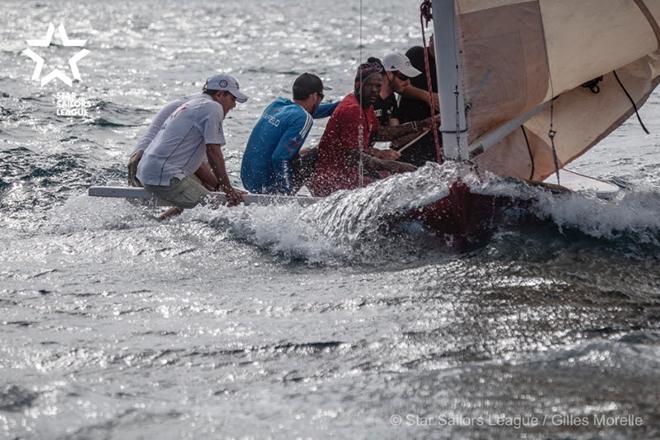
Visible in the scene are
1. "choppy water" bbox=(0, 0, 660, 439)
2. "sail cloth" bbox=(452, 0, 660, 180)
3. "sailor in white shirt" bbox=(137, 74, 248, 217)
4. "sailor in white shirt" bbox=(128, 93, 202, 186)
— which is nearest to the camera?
"choppy water" bbox=(0, 0, 660, 439)

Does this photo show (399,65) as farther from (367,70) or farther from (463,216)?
(463,216)

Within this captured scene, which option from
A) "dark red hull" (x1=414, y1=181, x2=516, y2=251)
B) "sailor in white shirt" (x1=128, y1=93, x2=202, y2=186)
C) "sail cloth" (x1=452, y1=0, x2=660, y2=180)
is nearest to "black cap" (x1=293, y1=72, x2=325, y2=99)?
"sailor in white shirt" (x1=128, y1=93, x2=202, y2=186)

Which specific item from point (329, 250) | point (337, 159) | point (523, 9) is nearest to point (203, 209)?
point (337, 159)

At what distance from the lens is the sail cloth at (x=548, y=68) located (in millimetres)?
6002

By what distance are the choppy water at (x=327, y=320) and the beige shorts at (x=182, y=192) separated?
0.14 m

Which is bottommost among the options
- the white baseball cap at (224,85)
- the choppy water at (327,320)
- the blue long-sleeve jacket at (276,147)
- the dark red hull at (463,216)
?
the choppy water at (327,320)

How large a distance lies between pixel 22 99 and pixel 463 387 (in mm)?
12598

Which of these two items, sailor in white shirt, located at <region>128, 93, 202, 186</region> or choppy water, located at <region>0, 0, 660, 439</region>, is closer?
choppy water, located at <region>0, 0, 660, 439</region>

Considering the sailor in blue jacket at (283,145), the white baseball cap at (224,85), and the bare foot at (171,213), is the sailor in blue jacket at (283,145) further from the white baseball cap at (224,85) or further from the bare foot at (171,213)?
the bare foot at (171,213)

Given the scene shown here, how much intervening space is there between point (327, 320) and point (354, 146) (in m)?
2.38

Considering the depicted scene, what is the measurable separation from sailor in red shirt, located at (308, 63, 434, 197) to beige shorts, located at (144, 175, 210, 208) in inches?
32.1

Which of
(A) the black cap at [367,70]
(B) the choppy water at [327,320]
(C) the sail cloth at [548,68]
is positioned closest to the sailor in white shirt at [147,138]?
(B) the choppy water at [327,320]

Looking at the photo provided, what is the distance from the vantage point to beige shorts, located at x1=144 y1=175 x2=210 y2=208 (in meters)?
7.20

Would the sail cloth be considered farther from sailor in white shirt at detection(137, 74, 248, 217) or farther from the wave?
sailor in white shirt at detection(137, 74, 248, 217)
